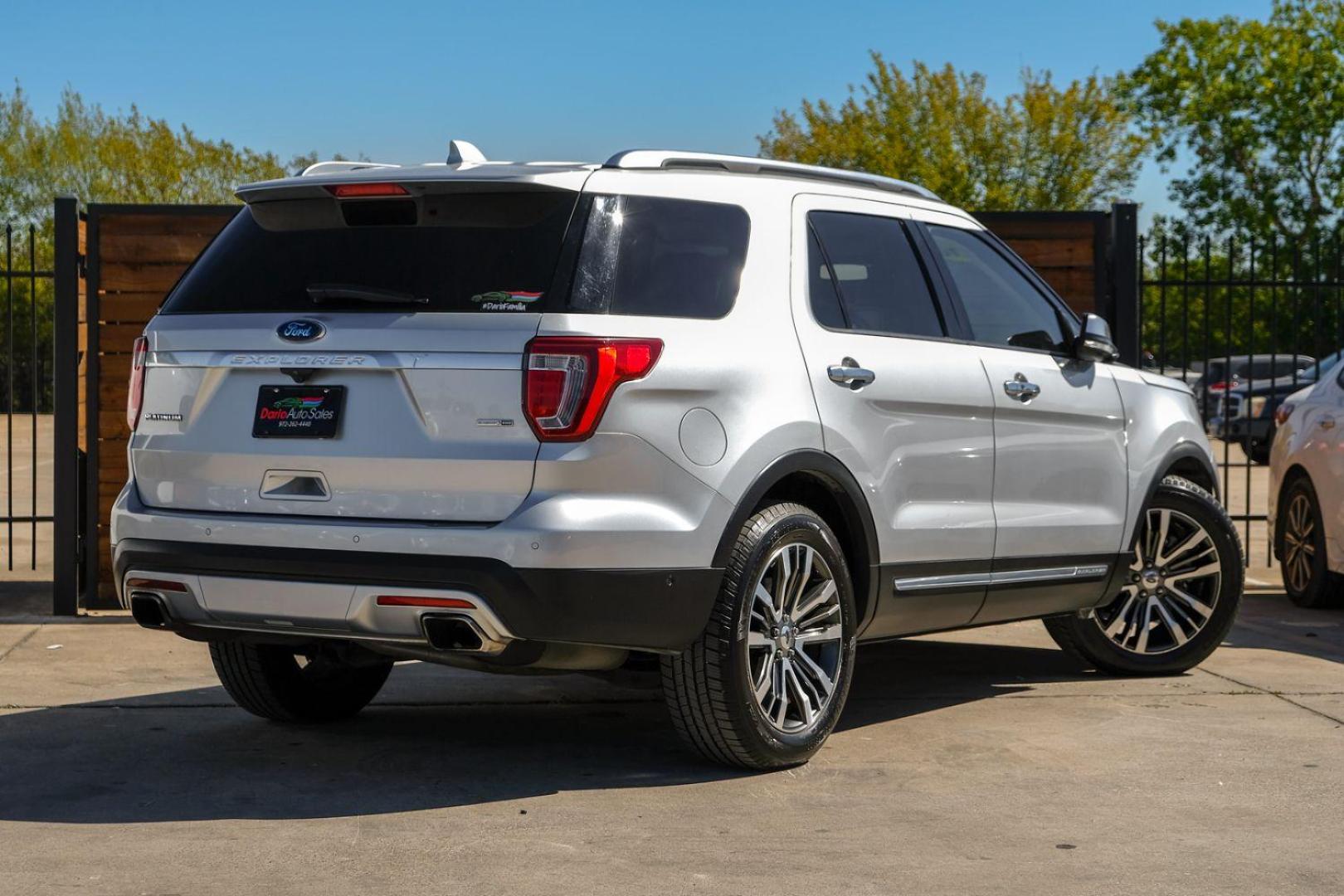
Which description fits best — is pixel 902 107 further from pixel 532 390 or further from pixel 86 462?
pixel 532 390

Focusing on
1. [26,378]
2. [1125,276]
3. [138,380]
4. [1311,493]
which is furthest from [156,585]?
[26,378]

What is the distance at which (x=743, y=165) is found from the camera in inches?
230

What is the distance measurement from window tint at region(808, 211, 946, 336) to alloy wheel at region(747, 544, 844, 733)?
0.81 metres

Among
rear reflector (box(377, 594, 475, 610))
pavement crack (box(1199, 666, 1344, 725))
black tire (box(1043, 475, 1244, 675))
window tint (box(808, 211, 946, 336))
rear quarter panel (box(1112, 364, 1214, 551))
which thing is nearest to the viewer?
rear reflector (box(377, 594, 475, 610))

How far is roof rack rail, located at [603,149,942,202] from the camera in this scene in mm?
5469

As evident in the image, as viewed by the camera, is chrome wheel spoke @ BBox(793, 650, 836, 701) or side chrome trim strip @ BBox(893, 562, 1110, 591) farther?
side chrome trim strip @ BBox(893, 562, 1110, 591)

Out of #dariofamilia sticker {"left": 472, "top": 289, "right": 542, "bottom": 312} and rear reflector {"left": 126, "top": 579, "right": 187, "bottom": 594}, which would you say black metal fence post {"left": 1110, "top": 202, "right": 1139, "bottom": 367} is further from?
rear reflector {"left": 126, "top": 579, "right": 187, "bottom": 594}

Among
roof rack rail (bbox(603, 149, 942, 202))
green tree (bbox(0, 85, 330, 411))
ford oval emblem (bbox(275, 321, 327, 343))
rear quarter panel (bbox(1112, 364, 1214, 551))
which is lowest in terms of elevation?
rear quarter panel (bbox(1112, 364, 1214, 551))

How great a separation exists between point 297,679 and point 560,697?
1.13 meters

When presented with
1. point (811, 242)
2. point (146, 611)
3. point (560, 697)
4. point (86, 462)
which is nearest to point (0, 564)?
point (86, 462)

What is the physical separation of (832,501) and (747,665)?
77cm

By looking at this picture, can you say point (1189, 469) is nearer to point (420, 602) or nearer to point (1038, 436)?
point (1038, 436)

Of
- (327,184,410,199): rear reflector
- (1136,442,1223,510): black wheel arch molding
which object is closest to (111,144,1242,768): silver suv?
(327,184,410,199): rear reflector

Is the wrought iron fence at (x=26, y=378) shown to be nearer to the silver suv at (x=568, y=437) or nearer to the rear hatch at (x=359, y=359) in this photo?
the rear hatch at (x=359, y=359)
